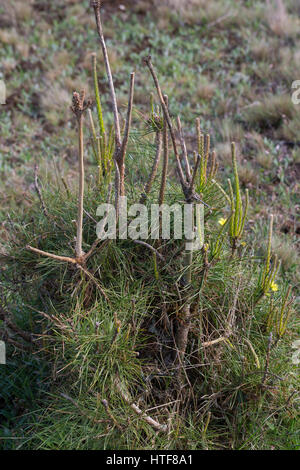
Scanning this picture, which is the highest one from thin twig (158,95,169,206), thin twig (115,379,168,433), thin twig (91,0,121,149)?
thin twig (91,0,121,149)

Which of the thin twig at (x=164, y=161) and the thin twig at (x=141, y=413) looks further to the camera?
the thin twig at (x=164, y=161)

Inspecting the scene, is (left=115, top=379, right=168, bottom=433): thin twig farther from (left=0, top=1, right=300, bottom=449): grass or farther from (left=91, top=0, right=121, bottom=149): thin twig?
(left=91, top=0, right=121, bottom=149): thin twig

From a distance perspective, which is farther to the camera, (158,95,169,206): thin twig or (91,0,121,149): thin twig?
(158,95,169,206): thin twig

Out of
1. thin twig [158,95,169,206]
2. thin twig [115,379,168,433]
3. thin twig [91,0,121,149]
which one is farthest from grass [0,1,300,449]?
thin twig [91,0,121,149]

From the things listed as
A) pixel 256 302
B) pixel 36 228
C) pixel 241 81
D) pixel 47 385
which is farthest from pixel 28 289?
pixel 241 81

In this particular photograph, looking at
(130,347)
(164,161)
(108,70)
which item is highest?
(108,70)

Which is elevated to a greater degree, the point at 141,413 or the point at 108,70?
the point at 108,70

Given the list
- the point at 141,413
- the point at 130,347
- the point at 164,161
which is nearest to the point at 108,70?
the point at 164,161

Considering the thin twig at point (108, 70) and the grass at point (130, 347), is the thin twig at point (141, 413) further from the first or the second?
the thin twig at point (108, 70)

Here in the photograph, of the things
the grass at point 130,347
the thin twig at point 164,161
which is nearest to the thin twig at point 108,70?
the thin twig at point 164,161

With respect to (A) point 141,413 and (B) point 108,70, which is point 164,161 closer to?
(B) point 108,70

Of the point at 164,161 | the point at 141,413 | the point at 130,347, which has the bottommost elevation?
the point at 141,413

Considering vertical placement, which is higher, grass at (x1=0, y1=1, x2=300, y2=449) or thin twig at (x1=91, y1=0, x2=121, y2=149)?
thin twig at (x1=91, y1=0, x2=121, y2=149)

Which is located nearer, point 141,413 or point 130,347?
point 141,413
